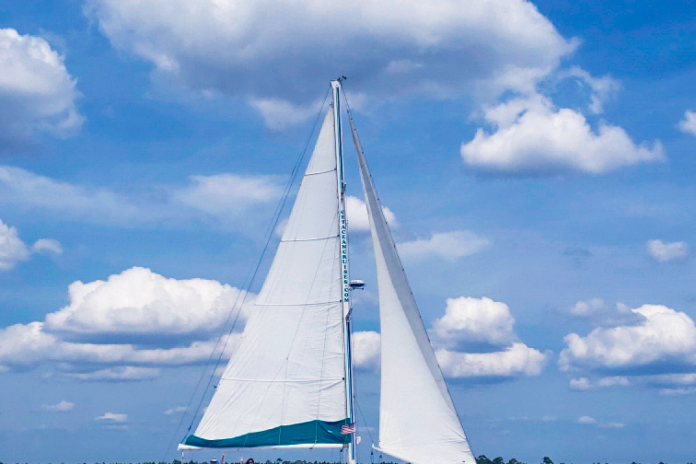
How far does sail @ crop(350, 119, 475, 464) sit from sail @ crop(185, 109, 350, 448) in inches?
80.0

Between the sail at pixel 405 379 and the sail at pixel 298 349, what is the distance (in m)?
2.03

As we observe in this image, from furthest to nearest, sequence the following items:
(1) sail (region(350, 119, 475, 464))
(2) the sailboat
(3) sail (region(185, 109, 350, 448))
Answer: (3) sail (region(185, 109, 350, 448))
(2) the sailboat
(1) sail (region(350, 119, 475, 464))

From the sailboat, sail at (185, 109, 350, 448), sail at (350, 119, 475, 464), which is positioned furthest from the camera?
sail at (185, 109, 350, 448)

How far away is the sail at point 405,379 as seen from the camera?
41.5 m

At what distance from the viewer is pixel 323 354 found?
4322 centimetres

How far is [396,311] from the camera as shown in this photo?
43938 millimetres

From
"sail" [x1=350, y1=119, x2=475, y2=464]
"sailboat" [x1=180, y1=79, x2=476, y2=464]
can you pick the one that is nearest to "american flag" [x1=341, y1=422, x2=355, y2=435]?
"sailboat" [x1=180, y1=79, x2=476, y2=464]

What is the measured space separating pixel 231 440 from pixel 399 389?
27.9ft

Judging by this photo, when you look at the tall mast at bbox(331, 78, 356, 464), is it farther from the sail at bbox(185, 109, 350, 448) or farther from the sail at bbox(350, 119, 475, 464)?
the sail at bbox(350, 119, 475, 464)

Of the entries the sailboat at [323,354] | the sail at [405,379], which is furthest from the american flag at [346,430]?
the sail at [405,379]

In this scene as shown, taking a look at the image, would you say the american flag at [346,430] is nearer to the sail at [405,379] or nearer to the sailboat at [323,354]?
the sailboat at [323,354]

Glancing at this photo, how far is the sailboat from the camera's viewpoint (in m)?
42.2

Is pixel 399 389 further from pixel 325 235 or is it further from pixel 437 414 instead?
pixel 325 235

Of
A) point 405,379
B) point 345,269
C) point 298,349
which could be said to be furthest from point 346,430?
point 345,269
